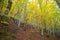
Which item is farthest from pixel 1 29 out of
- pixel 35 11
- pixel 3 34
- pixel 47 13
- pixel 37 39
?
pixel 35 11

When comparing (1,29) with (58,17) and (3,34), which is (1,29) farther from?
(58,17)

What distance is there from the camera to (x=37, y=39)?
28.3 meters

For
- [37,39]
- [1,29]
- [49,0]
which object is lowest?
[37,39]

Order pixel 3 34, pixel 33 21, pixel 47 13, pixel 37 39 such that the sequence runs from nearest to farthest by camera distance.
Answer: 1. pixel 3 34
2. pixel 37 39
3. pixel 47 13
4. pixel 33 21

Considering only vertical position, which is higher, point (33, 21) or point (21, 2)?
point (21, 2)

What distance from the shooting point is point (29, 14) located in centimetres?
3694

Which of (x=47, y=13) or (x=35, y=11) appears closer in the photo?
(x=47, y=13)

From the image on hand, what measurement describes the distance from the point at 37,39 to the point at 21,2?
7748 millimetres

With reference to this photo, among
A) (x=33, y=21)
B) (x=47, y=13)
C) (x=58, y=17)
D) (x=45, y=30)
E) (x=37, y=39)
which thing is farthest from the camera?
(x=33, y=21)

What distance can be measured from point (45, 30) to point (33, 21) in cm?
489

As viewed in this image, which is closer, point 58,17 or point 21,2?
point 21,2

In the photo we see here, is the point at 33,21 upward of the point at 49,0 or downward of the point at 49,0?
downward

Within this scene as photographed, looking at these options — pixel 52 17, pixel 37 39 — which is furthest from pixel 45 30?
pixel 37 39

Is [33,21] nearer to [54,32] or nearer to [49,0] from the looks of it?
[54,32]
